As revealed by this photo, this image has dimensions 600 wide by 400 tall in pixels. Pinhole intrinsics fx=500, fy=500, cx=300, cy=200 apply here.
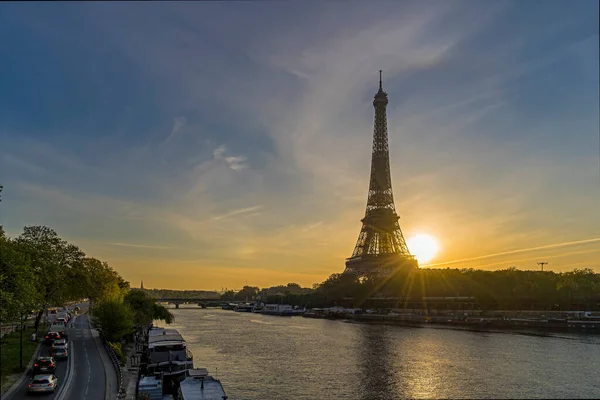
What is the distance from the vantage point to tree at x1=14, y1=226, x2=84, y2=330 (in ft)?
203

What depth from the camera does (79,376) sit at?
1545 inches

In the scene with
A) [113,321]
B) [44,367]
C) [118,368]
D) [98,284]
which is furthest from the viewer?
[98,284]

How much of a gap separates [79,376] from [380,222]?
13531 centimetres

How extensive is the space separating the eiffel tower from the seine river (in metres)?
77.3

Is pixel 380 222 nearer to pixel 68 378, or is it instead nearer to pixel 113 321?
pixel 113 321

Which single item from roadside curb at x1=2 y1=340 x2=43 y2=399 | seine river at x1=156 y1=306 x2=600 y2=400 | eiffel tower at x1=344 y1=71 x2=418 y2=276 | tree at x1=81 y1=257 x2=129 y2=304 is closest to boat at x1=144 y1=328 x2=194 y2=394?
seine river at x1=156 y1=306 x2=600 y2=400

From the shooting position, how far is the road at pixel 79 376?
109 feet

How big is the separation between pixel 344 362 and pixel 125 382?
92.0ft

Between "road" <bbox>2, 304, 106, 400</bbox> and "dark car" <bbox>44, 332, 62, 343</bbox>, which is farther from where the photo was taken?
"dark car" <bbox>44, 332, 62, 343</bbox>

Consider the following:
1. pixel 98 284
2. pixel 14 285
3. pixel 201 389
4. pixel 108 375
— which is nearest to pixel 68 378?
pixel 108 375

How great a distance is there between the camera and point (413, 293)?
148 meters

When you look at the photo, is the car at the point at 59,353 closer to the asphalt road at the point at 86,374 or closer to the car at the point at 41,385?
the asphalt road at the point at 86,374

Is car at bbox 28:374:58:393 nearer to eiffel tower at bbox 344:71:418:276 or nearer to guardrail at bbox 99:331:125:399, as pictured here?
guardrail at bbox 99:331:125:399

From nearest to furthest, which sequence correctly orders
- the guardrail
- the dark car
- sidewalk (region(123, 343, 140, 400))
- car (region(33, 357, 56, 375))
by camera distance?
the guardrail, sidewalk (region(123, 343, 140, 400)), car (region(33, 357, 56, 375)), the dark car
